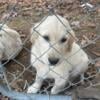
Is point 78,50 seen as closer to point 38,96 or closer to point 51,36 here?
point 51,36

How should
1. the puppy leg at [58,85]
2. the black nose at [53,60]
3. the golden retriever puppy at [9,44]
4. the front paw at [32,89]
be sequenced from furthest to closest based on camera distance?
the golden retriever puppy at [9,44] → the front paw at [32,89] → the puppy leg at [58,85] → the black nose at [53,60]

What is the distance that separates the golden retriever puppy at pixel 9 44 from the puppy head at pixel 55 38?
34.1 inches

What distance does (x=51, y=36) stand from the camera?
2.94 meters

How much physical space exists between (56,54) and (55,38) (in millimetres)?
140

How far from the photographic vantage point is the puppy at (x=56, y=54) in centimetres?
293

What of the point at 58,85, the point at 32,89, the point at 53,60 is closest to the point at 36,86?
the point at 32,89

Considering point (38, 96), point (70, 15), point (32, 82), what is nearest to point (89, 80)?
point (32, 82)

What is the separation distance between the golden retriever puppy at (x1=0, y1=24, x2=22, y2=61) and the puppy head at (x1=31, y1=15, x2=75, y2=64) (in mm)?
865

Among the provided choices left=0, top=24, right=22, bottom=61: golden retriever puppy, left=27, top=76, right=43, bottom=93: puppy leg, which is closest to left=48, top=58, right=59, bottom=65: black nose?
left=27, top=76, right=43, bottom=93: puppy leg

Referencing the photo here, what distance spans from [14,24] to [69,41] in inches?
59.5

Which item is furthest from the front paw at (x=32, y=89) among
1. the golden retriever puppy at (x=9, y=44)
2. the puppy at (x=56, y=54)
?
the golden retriever puppy at (x=9, y=44)

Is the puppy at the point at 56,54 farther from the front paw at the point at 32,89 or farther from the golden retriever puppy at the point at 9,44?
the golden retriever puppy at the point at 9,44

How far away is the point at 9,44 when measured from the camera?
156 inches

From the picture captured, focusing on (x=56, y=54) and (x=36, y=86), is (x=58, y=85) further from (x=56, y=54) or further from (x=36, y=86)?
(x=56, y=54)
